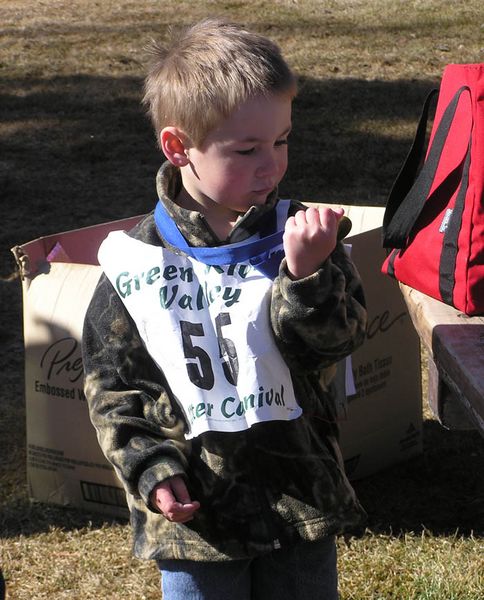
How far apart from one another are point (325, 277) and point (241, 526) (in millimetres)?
459

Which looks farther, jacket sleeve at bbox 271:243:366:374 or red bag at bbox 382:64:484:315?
red bag at bbox 382:64:484:315

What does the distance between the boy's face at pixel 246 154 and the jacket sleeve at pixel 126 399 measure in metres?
0.28

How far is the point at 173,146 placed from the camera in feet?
5.96

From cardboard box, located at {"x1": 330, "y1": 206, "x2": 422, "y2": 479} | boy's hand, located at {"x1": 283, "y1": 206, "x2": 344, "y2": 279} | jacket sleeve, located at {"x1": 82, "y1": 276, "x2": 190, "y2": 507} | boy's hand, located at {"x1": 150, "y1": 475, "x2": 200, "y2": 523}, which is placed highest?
boy's hand, located at {"x1": 283, "y1": 206, "x2": 344, "y2": 279}

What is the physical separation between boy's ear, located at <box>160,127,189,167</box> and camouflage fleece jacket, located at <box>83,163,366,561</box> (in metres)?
0.07

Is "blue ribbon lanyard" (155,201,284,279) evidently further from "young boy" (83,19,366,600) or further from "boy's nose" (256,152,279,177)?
"boy's nose" (256,152,279,177)

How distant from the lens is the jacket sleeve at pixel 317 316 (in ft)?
5.35

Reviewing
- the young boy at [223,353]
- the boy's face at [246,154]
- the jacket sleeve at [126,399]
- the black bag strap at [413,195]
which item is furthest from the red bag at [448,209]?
the jacket sleeve at [126,399]

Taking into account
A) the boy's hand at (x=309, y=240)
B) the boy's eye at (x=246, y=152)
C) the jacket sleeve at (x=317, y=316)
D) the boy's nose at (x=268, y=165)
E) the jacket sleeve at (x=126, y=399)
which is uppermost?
the boy's eye at (x=246, y=152)

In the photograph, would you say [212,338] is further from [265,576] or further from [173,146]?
[265,576]

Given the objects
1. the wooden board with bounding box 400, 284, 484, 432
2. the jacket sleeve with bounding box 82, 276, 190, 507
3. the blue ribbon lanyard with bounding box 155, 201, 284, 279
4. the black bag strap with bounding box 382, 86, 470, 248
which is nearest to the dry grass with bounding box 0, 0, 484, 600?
the wooden board with bounding box 400, 284, 484, 432

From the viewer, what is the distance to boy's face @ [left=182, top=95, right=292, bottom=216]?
171 cm

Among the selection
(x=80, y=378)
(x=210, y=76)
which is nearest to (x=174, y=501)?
(x=210, y=76)

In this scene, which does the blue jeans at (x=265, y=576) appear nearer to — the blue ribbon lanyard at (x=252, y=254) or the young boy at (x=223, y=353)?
the young boy at (x=223, y=353)
